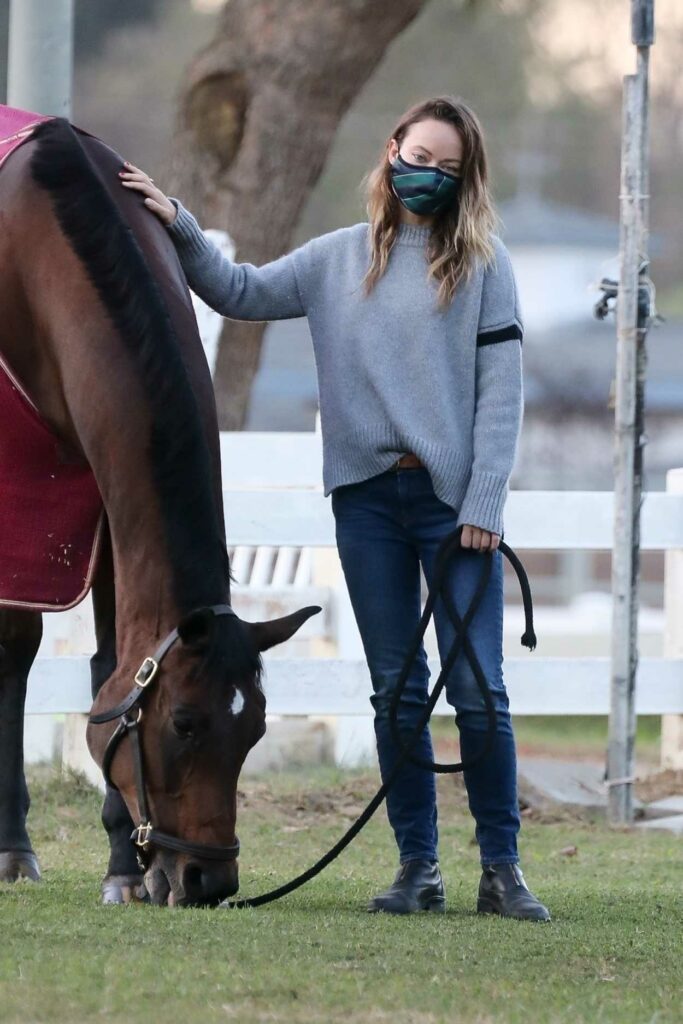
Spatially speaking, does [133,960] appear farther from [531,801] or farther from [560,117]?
[560,117]

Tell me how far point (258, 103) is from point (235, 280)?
5118 mm

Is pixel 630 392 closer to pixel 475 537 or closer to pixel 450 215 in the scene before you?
pixel 450 215

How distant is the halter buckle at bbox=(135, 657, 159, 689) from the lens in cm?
353

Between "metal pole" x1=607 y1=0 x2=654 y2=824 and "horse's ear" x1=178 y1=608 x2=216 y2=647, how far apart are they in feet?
10.4

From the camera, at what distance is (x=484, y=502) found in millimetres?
3934

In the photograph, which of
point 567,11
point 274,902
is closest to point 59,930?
point 274,902

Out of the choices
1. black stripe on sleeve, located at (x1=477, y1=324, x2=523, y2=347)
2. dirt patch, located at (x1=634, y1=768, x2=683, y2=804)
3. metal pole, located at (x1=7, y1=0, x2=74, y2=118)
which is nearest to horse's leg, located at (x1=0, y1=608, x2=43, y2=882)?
black stripe on sleeve, located at (x1=477, y1=324, x2=523, y2=347)

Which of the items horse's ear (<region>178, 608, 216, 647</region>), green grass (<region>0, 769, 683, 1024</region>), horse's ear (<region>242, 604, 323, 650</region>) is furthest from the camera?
horse's ear (<region>242, 604, 323, 650</region>)

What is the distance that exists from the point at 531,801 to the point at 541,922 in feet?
8.78

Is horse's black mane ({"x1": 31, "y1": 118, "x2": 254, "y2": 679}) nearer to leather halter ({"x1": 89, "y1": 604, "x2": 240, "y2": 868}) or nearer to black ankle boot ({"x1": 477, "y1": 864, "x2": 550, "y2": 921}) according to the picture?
leather halter ({"x1": 89, "y1": 604, "x2": 240, "y2": 868})

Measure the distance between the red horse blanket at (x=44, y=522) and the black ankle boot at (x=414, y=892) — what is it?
3.23 feet

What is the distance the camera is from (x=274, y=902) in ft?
13.4

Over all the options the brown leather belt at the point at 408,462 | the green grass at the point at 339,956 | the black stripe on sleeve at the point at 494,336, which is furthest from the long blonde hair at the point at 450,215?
the green grass at the point at 339,956

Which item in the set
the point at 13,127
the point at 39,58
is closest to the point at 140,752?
the point at 13,127
